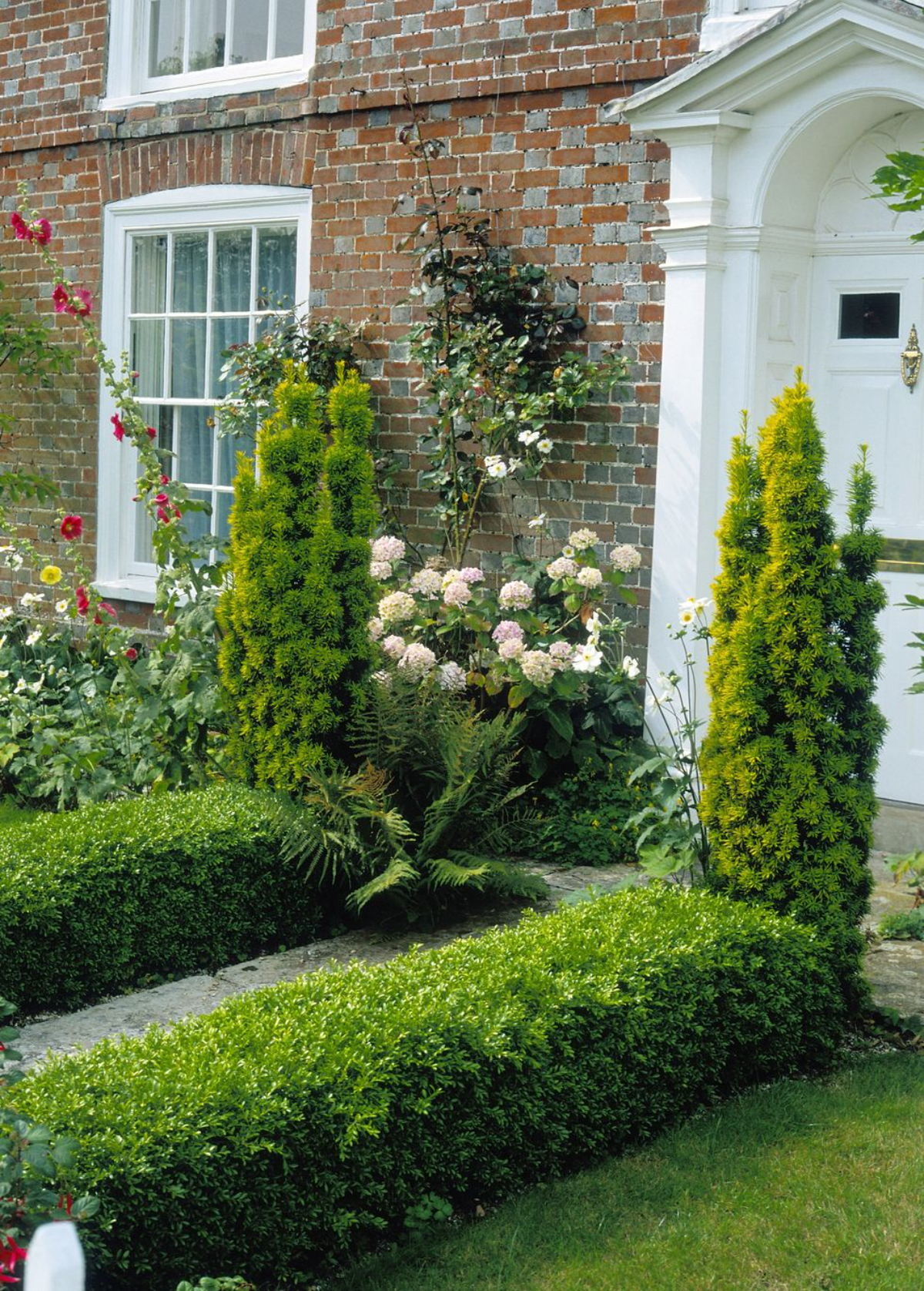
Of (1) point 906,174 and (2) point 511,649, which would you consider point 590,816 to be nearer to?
(2) point 511,649

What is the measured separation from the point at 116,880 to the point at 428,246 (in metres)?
3.75

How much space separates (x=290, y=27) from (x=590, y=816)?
4904 millimetres

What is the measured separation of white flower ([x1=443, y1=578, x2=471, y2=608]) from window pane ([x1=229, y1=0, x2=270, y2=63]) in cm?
395

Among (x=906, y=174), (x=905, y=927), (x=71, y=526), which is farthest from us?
(x=71, y=526)

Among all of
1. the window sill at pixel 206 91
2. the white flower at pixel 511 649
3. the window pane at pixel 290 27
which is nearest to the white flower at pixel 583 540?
the white flower at pixel 511 649

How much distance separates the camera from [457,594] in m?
6.23

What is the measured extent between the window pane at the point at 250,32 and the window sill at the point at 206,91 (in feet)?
0.63

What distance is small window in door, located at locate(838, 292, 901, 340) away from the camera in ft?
20.6

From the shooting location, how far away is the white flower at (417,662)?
553 cm

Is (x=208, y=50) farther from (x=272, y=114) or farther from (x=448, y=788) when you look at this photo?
(x=448, y=788)

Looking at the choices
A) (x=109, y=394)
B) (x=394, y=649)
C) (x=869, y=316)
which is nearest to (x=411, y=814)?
(x=394, y=649)

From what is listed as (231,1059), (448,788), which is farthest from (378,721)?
(231,1059)

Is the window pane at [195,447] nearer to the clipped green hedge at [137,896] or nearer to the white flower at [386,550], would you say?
the white flower at [386,550]

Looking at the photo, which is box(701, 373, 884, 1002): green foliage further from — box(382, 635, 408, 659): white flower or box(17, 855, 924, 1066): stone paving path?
box(382, 635, 408, 659): white flower
